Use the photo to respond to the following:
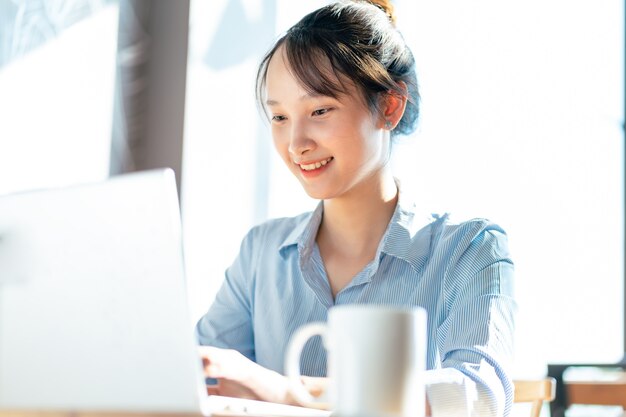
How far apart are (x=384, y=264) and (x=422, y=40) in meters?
1.78

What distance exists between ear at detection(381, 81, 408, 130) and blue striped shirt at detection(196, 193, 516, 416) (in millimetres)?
173

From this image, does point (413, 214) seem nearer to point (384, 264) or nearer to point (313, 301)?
point (384, 264)

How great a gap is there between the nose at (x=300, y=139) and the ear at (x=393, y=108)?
19 cm

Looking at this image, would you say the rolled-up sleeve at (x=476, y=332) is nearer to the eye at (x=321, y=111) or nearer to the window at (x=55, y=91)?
the eye at (x=321, y=111)

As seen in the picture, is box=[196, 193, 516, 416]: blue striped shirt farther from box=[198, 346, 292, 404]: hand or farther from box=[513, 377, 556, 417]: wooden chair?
box=[198, 346, 292, 404]: hand

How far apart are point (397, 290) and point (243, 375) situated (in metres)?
0.66

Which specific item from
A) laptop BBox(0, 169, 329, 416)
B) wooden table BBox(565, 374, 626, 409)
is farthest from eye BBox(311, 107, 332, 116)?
laptop BBox(0, 169, 329, 416)

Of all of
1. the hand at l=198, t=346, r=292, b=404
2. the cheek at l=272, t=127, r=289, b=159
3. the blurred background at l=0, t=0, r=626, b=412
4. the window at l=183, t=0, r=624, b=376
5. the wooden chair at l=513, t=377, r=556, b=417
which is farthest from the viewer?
the window at l=183, t=0, r=624, b=376

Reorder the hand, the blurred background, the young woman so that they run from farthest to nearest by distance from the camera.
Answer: the blurred background → the young woman → the hand

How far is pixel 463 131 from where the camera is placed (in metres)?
3.10

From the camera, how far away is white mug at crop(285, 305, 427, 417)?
719 millimetres

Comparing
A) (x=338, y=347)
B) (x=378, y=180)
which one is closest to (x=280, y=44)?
(x=378, y=180)

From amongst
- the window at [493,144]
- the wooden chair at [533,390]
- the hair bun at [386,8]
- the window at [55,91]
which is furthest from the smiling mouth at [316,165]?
the window at [493,144]

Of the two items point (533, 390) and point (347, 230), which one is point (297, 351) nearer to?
point (533, 390)
